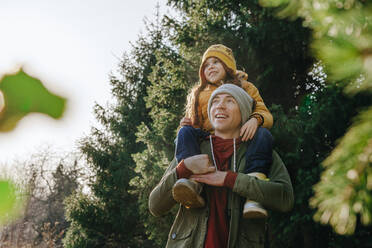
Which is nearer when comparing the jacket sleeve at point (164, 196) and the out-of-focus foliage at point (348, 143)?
the out-of-focus foliage at point (348, 143)

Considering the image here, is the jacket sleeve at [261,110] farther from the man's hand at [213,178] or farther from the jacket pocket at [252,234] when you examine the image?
the jacket pocket at [252,234]

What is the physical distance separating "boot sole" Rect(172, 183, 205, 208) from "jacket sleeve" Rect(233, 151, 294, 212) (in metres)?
0.25

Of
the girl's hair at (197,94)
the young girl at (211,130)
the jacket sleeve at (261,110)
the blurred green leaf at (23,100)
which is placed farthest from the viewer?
the blurred green leaf at (23,100)

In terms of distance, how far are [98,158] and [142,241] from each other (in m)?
3.18

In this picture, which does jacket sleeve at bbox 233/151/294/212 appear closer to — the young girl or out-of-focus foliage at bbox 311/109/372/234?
the young girl

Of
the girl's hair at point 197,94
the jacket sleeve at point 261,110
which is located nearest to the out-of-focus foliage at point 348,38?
the jacket sleeve at point 261,110

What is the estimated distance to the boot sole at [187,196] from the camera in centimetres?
210

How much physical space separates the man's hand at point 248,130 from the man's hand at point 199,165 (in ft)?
1.27

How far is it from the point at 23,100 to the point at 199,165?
1451 centimetres

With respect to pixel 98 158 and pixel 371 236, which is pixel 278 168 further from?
pixel 98 158

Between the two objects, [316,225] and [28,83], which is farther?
[28,83]

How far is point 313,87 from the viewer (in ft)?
21.9

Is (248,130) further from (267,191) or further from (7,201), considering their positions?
(7,201)

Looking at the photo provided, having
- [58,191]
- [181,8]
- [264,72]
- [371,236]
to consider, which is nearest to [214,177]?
[371,236]
